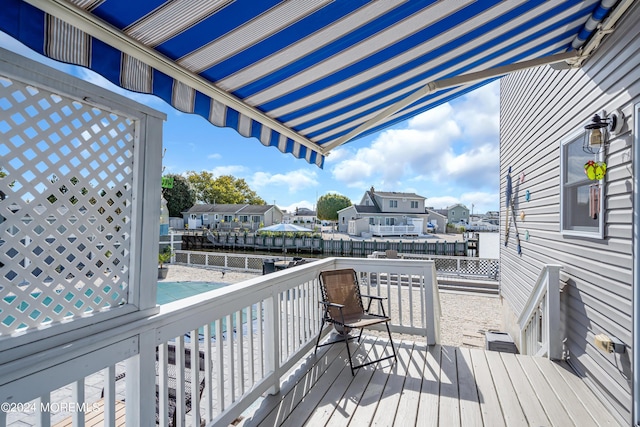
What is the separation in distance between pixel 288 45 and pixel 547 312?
3.66 m

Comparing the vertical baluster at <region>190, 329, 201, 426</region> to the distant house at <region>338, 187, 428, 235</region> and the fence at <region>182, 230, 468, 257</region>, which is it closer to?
the fence at <region>182, 230, 468, 257</region>

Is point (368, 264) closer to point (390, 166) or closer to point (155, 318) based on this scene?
point (155, 318)

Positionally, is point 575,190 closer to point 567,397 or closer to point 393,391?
point 567,397

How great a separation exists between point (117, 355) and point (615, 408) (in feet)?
11.0

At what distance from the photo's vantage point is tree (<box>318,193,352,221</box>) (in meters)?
45.5

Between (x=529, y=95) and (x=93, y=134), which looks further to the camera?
(x=529, y=95)

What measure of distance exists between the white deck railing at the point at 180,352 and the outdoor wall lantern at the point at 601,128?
1908 millimetres

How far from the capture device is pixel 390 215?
31938 mm

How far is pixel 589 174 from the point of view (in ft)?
9.29

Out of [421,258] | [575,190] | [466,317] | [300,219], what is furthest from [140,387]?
[300,219]

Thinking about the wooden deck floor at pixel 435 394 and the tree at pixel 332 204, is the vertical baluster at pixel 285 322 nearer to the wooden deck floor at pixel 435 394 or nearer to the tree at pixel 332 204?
the wooden deck floor at pixel 435 394

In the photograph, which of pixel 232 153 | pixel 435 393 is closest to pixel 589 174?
pixel 435 393

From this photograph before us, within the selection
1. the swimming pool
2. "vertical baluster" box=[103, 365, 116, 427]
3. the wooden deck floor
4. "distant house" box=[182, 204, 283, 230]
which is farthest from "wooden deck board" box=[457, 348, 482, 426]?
"distant house" box=[182, 204, 283, 230]

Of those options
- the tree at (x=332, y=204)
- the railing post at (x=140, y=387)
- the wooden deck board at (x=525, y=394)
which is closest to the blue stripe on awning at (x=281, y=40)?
the railing post at (x=140, y=387)
